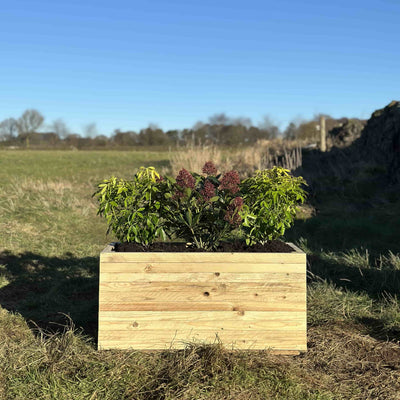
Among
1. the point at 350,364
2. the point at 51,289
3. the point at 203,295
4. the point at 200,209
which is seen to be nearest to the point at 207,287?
the point at 203,295

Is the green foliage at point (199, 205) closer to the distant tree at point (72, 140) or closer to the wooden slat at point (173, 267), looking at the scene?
the wooden slat at point (173, 267)

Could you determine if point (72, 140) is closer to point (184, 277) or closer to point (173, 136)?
point (173, 136)

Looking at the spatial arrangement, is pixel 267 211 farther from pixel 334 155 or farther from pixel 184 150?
pixel 334 155

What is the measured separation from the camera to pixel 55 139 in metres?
43.2

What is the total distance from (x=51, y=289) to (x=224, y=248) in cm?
256

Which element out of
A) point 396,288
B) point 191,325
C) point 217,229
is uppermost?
point 217,229

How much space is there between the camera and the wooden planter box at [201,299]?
288cm

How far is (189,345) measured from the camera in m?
2.92

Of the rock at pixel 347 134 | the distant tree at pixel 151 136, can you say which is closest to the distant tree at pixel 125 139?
the distant tree at pixel 151 136

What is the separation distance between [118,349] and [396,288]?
3.04 meters

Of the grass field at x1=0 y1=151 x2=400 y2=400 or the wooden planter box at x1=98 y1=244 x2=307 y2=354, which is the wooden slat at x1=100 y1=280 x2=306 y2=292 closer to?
the wooden planter box at x1=98 y1=244 x2=307 y2=354

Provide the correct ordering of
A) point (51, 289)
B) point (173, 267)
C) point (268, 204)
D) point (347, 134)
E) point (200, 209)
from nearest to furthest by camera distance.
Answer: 1. point (173, 267)
2. point (268, 204)
3. point (200, 209)
4. point (51, 289)
5. point (347, 134)

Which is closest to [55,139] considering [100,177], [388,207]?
[100,177]

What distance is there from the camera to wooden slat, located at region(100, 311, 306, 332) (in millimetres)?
2922
